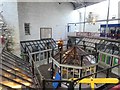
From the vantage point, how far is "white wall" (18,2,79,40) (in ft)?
45.7

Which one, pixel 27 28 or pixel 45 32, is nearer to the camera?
pixel 27 28

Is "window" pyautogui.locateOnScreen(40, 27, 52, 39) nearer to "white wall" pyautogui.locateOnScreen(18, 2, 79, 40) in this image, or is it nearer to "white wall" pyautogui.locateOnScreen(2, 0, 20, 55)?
"white wall" pyautogui.locateOnScreen(18, 2, 79, 40)

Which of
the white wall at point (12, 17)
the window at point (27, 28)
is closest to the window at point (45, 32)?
the window at point (27, 28)

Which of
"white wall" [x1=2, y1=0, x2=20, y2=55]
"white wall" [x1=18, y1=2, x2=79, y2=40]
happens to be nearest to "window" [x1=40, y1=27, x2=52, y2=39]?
"white wall" [x1=18, y1=2, x2=79, y2=40]

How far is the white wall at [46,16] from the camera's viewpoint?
13930 mm

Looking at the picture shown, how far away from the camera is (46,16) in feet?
50.8

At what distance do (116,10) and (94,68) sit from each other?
7428 millimetres

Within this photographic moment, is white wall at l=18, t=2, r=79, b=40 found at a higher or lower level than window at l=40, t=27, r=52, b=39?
higher

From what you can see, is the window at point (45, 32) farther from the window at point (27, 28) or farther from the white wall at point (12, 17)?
the white wall at point (12, 17)

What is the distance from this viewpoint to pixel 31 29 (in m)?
14.5

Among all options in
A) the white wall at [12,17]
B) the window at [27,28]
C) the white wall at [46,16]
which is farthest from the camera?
the window at [27,28]

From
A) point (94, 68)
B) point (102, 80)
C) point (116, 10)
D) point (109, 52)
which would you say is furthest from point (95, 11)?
point (102, 80)

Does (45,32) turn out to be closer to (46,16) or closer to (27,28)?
(46,16)

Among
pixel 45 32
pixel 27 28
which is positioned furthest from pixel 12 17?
pixel 45 32
